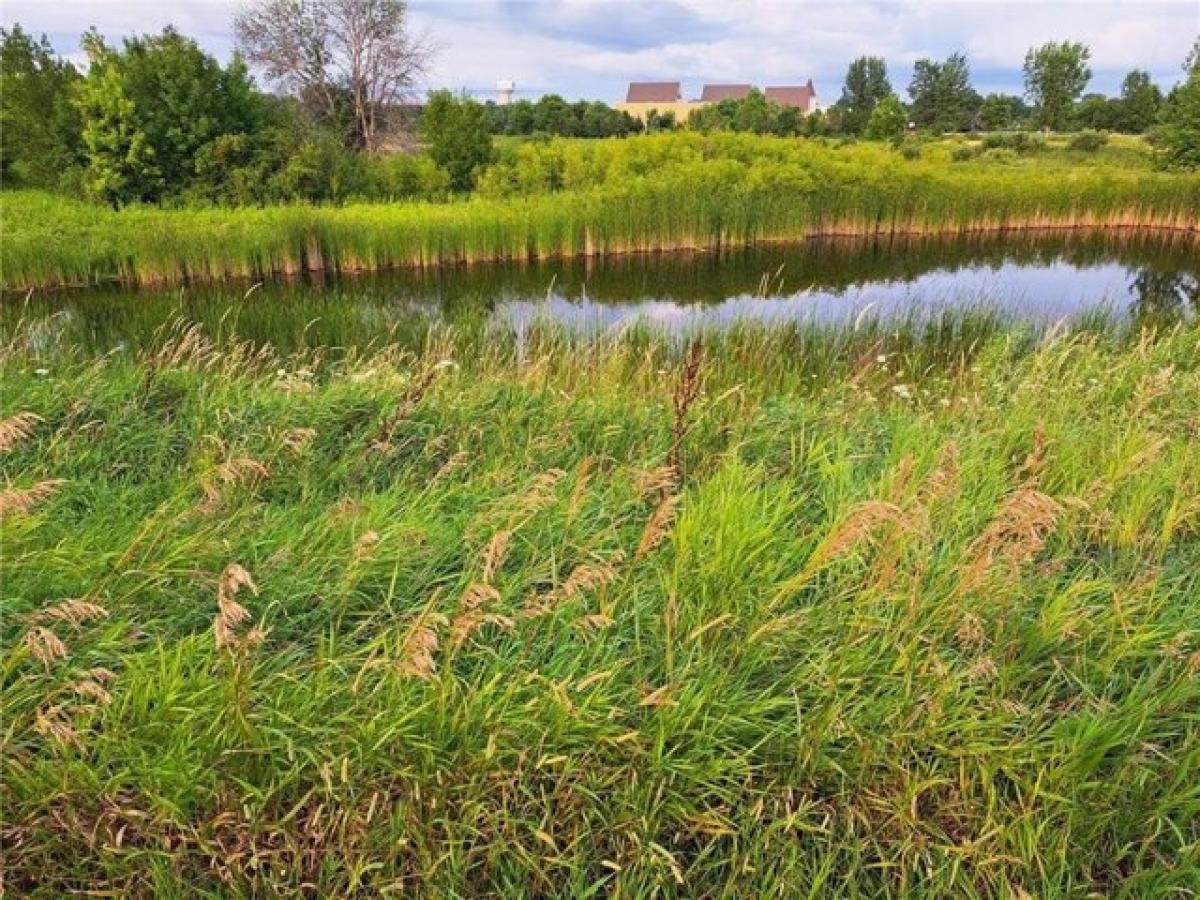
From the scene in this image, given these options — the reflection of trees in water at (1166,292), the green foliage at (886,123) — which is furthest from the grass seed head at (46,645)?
the green foliage at (886,123)

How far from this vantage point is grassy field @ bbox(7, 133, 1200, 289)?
47.7 feet

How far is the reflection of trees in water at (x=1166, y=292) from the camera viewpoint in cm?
1280

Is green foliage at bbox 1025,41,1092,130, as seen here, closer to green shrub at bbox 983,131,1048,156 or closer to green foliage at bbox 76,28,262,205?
green shrub at bbox 983,131,1048,156

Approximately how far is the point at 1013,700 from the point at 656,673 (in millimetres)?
1039

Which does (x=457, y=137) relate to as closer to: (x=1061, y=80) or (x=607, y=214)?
(x=607, y=214)

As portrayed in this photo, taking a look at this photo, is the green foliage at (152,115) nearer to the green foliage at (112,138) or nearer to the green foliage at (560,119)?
the green foliage at (112,138)

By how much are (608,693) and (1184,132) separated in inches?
1337

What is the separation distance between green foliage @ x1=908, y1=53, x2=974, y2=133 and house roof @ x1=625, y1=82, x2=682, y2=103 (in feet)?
122

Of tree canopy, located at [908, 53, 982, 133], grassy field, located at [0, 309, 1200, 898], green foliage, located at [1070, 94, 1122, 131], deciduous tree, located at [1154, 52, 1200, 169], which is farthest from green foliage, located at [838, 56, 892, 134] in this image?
grassy field, located at [0, 309, 1200, 898]

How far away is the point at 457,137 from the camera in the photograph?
22.6 meters

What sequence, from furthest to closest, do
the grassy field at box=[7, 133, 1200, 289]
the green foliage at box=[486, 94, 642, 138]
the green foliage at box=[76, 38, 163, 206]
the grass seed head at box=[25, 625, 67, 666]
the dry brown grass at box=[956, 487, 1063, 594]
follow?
the green foliage at box=[486, 94, 642, 138], the green foliage at box=[76, 38, 163, 206], the grassy field at box=[7, 133, 1200, 289], the dry brown grass at box=[956, 487, 1063, 594], the grass seed head at box=[25, 625, 67, 666]

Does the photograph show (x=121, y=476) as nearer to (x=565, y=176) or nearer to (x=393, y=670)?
(x=393, y=670)

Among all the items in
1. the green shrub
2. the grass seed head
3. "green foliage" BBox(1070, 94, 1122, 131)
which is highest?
"green foliage" BBox(1070, 94, 1122, 131)

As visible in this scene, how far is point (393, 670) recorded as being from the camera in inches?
82.3
